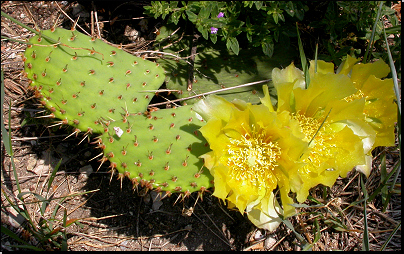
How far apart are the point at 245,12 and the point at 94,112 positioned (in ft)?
2.80

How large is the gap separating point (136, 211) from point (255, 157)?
83cm

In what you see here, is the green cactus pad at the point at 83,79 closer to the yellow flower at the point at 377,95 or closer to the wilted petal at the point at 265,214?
the wilted petal at the point at 265,214

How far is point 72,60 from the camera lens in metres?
1.39

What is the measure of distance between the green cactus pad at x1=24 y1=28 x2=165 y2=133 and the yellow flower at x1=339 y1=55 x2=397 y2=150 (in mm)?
900

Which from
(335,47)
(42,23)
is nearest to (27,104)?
(42,23)

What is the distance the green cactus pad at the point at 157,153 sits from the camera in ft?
4.21

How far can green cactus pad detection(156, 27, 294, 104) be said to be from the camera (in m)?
1.63

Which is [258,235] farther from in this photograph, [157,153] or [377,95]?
[377,95]

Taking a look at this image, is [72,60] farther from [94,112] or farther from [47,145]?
[47,145]

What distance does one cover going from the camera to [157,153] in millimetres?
1305

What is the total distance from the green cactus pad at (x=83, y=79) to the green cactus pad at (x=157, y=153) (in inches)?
4.9

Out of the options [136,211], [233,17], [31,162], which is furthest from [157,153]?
[31,162]

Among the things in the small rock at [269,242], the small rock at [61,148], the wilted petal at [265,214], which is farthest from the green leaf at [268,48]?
the small rock at [61,148]

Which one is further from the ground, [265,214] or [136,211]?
[265,214]
